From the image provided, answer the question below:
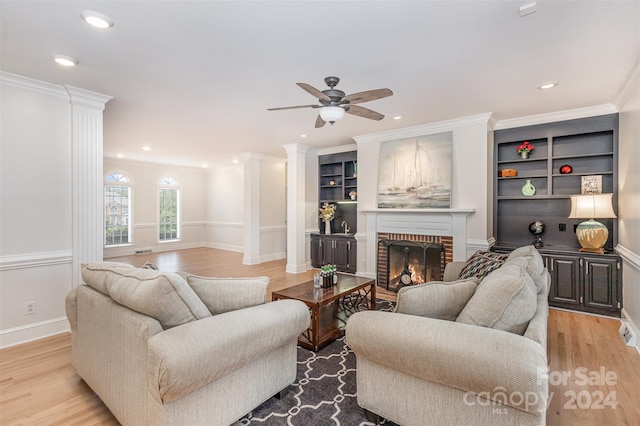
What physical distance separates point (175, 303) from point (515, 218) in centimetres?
495

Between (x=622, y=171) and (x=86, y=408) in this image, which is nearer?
(x=86, y=408)

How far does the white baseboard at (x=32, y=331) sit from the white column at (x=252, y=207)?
4.06m

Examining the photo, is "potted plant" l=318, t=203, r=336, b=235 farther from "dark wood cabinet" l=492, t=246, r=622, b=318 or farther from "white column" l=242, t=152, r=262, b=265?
"dark wood cabinet" l=492, t=246, r=622, b=318

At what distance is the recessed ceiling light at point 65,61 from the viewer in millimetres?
2680

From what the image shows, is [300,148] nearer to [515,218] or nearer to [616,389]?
[515,218]

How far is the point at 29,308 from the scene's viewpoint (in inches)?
124

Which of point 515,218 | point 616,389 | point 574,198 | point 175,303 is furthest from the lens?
point 515,218

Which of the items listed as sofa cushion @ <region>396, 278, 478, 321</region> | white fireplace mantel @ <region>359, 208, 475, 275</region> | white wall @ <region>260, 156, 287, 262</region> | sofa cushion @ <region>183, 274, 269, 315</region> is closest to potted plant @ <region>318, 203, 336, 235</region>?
white fireplace mantel @ <region>359, 208, 475, 275</region>

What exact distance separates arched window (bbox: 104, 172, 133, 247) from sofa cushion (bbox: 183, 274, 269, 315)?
7759mm

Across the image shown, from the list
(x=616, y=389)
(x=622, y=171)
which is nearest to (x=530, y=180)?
(x=622, y=171)

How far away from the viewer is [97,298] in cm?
200

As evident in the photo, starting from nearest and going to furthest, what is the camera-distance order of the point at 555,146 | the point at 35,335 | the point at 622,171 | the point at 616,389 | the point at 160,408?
the point at 160,408 < the point at 616,389 < the point at 35,335 < the point at 622,171 < the point at 555,146

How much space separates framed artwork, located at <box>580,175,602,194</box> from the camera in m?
4.12

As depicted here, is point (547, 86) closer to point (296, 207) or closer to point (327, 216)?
point (327, 216)
